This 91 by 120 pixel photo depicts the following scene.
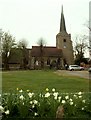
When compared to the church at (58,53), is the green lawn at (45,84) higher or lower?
lower

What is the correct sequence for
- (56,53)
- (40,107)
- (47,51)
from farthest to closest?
(47,51) < (56,53) < (40,107)

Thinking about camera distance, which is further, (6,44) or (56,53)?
(56,53)

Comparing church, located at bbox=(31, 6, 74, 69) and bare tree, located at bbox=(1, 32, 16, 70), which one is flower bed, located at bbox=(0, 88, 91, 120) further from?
church, located at bbox=(31, 6, 74, 69)

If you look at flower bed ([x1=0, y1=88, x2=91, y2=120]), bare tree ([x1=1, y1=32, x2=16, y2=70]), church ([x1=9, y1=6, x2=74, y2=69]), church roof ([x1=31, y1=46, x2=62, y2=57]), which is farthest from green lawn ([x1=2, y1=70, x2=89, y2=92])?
church roof ([x1=31, y1=46, x2=62, y2=57])

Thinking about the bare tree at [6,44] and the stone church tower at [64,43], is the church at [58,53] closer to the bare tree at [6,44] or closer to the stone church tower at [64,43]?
the stone church tower at [64,43]

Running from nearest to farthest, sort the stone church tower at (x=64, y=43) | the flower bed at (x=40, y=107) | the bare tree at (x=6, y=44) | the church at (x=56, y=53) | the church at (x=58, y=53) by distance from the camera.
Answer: the flower bed at (x=40, y=107), the bare tree at (x=6, y=44), the church at (x=56, y=53), the church at (x=58, y=53), the stone church tower at (x=64, y=43)

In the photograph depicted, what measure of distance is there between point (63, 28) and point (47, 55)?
7715 millimetres

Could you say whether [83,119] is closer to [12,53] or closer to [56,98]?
[56,98]

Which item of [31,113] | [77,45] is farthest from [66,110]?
[77,45]

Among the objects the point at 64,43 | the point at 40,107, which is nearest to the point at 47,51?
the point at 64,43

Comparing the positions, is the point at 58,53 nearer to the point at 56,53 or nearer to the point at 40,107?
the point at 56,53

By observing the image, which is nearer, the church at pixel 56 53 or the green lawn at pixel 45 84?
the green lawn at pixel 45 84

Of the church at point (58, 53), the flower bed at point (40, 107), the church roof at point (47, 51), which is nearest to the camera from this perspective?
the flower bed at point (40, 107)

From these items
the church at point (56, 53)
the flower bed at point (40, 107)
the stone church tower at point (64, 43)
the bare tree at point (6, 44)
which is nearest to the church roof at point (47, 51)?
the church at point (56, 53)
